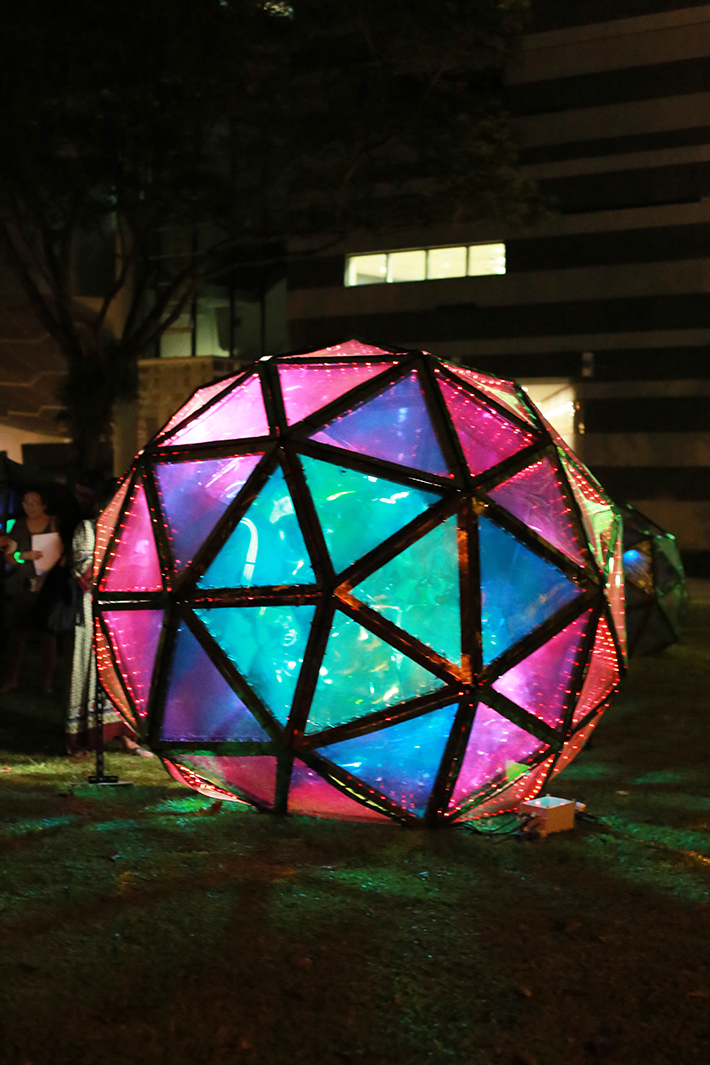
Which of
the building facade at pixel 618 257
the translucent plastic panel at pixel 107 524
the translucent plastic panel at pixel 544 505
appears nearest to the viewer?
the translucent plastic panel at pixel 544 505

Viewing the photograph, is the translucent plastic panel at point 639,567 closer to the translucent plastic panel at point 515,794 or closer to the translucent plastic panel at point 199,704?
the translucent plastic panel at point 515,794

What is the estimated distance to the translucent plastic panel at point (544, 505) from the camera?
5004mm

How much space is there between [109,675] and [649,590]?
707cm

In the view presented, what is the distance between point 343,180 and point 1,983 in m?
13.6

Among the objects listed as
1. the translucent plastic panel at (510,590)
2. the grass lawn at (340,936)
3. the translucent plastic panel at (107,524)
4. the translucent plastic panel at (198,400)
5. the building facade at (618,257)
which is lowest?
the grass lawn at (340,936)

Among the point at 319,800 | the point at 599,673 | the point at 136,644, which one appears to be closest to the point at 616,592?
the point at 599,673

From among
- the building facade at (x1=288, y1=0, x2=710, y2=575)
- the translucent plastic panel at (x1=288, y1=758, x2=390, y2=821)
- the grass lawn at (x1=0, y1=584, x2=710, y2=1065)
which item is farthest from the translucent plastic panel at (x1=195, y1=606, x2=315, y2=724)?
the building facade at (x1=288, y1=0, x2=710, y2=575)

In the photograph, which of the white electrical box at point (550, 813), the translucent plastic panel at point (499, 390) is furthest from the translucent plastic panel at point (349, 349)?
the white electrical box at point (550, 813)

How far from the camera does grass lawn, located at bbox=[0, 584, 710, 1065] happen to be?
3.12 m

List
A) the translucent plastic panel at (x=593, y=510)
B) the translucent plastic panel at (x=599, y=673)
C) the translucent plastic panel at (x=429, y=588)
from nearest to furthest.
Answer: the translucent plastic panel at (x=429, y=588) → the translucent plastic panel at (x=599, y=673) → the translucent plastic panel at (x=593, y=510)

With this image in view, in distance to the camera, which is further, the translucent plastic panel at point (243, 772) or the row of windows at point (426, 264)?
the row of windows at point (426, 264)

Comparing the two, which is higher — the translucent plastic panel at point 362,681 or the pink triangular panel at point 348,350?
the pink triangular panel at point 348,350

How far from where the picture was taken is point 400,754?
15.9ft

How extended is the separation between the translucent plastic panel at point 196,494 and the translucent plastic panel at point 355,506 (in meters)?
0.38
